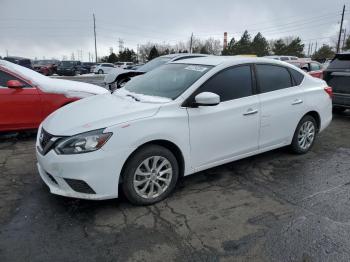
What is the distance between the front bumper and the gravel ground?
273 millimetres

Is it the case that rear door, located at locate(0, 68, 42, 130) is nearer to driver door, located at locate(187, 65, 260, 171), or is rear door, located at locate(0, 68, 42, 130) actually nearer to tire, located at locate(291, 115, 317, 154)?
driver door, located at locate(187, 65, 260, 171)

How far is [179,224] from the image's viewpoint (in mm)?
3303

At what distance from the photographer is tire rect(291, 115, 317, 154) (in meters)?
5.24

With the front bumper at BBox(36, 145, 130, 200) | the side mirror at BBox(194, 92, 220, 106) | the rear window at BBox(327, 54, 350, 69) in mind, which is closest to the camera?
the front bumper at BBox(36, 145, 130, 200)

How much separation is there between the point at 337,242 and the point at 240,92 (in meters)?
2.10

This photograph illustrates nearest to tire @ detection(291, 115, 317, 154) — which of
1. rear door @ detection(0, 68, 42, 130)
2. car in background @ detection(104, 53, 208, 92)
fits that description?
rear door @ detection(0, 68, 42, 130)

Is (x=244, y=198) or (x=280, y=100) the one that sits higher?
(x=280, y=100)

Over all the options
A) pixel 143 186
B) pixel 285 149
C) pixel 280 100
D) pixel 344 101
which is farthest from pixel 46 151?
pixel 344 101

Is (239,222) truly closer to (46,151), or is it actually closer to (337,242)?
(337,242)

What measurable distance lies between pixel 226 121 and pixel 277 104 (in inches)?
41.6

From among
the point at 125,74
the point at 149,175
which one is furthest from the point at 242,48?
the point at 149,175

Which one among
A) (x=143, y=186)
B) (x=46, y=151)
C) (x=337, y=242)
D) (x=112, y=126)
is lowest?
(x=337, y=242)

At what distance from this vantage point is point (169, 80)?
4.40 meters

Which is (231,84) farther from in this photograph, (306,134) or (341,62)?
(341,62)
